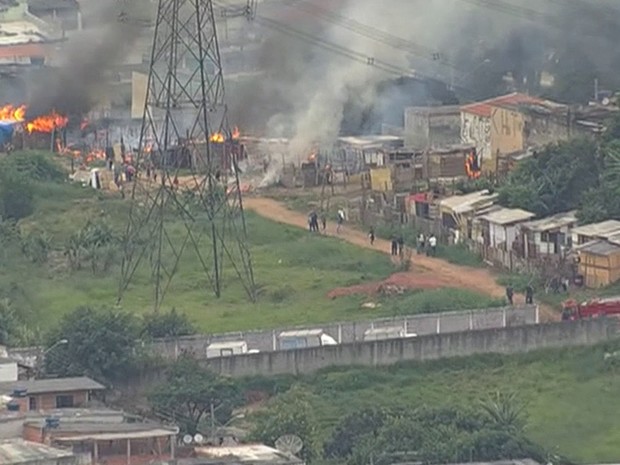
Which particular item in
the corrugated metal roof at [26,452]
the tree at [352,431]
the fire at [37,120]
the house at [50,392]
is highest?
the fire at [37,120]

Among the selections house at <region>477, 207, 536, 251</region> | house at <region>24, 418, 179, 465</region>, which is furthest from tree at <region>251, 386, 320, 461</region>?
house at <region>477, 207, 536, 251</region>

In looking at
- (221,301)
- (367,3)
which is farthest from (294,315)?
(367,3)

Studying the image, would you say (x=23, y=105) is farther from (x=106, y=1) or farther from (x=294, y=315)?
(x=294, y=315)

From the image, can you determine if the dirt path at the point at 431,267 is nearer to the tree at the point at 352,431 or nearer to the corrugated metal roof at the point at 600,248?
the corrugated metal roof at the point at 600,248

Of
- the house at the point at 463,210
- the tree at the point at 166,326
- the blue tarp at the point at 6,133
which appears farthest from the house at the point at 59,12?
the tree at the point at 166,326

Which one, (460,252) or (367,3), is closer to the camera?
(460,252)

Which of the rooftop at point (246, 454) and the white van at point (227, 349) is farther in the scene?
the white van at point (227, 349)
